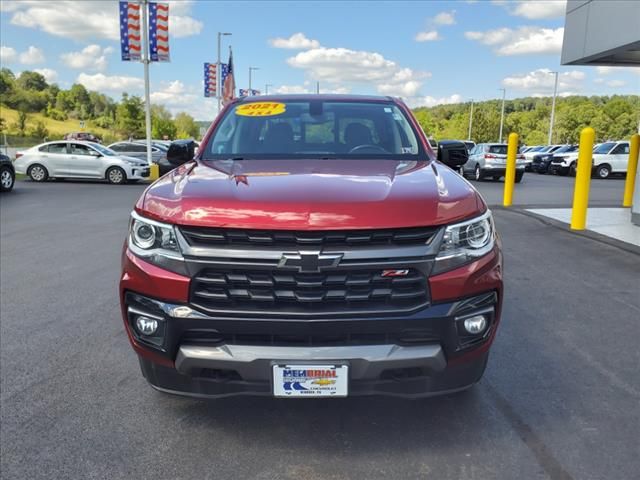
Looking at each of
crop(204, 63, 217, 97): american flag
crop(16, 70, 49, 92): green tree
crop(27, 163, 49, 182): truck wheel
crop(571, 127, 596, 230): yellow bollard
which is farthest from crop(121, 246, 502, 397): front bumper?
crop(16, 70, 49, 92): green tree

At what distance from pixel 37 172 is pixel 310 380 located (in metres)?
20.1

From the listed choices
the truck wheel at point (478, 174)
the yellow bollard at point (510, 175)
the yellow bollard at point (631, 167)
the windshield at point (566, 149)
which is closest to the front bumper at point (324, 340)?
the yellow bollard at point (631, 167)

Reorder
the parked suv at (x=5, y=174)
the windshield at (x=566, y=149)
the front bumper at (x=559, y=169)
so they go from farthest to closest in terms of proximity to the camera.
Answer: the windshield at (x=566, y=149) → the front bumper at (x=559, y=169) → the parked suv at (x=5, y=174)

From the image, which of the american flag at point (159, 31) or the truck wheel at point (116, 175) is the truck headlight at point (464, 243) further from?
the american flag at point (159, 31)

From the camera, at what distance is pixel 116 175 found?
19328mm

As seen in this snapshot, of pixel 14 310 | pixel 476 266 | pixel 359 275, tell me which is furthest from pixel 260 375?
pixel 14 310

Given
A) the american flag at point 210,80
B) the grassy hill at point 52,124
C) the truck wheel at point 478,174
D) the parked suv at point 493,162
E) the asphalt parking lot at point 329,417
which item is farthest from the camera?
the grassy hill at point 52,124

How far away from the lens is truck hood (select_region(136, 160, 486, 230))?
2352 millimetres

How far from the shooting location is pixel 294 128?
152 inches

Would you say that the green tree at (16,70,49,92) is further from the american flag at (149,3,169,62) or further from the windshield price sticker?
the windshield price sticker

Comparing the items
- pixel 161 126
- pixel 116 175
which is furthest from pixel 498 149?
pixel 161 126

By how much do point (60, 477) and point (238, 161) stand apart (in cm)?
195

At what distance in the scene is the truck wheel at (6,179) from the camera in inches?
583

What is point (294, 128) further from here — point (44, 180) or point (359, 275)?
point (44, 180)
